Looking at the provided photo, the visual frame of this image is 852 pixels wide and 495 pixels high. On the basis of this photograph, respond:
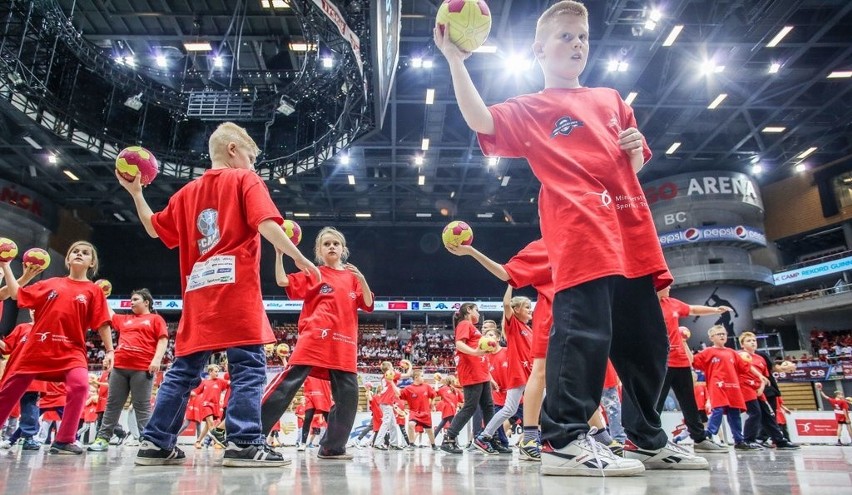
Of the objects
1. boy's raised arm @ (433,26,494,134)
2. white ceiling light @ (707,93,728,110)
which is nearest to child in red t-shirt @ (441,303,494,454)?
boy's raised arm @ (433,26,494,134)

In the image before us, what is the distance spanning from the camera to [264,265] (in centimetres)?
3281

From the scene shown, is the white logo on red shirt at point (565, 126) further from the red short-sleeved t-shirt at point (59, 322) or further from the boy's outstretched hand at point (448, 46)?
the red short-sleeved t-shirt at point (59, 322)

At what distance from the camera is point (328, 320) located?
12.5ft

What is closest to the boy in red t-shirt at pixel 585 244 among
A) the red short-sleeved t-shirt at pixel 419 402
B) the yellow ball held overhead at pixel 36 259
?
the yellow ball held overhead at pixel 36 259

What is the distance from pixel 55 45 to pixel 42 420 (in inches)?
406

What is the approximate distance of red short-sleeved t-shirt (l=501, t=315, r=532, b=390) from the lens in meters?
5.63

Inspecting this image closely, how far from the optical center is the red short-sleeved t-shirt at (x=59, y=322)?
407 centimetres

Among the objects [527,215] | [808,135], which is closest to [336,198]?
[527,215]

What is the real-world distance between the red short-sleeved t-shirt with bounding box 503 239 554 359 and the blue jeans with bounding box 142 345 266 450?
177 cm

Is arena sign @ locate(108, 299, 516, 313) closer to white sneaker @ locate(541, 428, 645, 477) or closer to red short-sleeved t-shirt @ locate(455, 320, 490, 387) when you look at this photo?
red short-sleeved t-shirt @ locate(455, 320, 490, 387)

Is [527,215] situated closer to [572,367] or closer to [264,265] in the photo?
[264,265]

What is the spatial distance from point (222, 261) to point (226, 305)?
234 millimetres

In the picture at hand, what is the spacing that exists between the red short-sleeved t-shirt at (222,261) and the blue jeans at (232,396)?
3.7 inches

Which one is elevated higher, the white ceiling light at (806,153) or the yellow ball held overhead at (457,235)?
the white ceiling light at (806,153)
